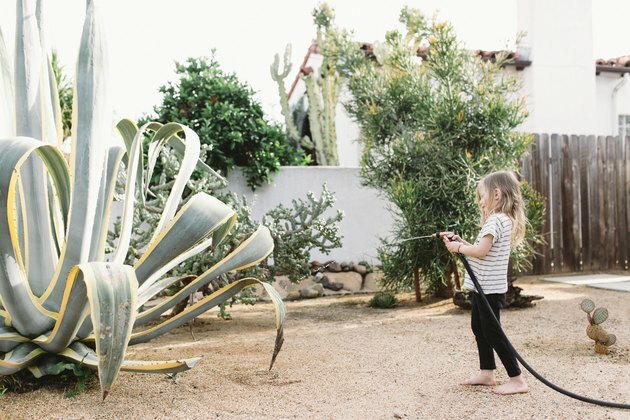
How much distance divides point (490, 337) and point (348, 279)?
4.37 metres

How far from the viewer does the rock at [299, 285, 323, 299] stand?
7215 mm

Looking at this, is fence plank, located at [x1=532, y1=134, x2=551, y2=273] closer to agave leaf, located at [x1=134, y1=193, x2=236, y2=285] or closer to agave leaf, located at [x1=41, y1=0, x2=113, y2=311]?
agave leaf, located at [x1=134, y1=193, x2=236, y2=285]

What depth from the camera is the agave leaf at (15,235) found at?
94.3 inches

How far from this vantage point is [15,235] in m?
2.65

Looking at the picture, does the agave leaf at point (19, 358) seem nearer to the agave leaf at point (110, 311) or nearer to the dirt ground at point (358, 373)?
the dirt ground at point (358, 373)

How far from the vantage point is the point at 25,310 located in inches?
112

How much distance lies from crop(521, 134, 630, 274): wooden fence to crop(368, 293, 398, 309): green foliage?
10.7 feet

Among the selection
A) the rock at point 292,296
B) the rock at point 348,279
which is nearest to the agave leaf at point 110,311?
the rock at point 292,296

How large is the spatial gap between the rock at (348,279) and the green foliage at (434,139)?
1138 mm

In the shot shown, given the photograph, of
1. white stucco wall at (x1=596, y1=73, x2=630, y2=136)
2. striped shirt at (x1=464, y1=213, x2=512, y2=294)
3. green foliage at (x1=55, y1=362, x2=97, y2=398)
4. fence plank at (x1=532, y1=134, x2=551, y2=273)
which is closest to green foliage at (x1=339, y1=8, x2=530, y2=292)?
fence plank at (x1=532, y1=134, x2=551, y2=273)

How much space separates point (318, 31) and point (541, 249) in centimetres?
480

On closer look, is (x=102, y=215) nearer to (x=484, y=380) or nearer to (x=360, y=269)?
(x=484, y=380)

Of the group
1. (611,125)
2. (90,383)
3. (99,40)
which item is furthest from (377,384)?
(611,125)

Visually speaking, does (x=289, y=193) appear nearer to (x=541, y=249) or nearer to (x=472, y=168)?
(x=472, y=168)
